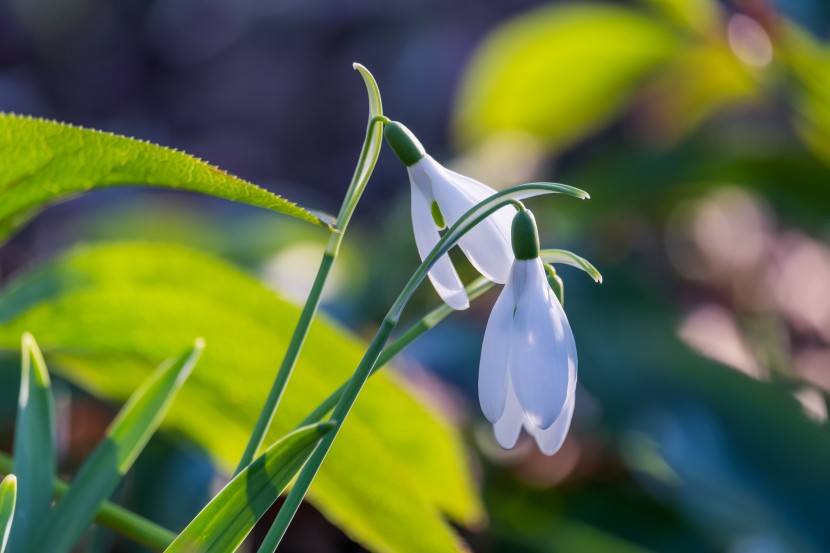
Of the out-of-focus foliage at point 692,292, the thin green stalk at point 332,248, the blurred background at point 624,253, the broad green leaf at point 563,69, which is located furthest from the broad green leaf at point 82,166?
the broad green leaf at point 563,69

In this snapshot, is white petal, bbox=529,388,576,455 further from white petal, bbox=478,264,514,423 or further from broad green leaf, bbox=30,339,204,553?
broad green leaf, bbox=30,339,204,553

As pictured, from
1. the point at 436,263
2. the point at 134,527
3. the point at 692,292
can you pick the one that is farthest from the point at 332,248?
the point at 692,292

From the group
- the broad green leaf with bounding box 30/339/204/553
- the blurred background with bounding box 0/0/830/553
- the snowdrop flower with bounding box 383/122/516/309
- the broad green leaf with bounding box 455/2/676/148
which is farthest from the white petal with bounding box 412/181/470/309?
the broad green leaf with bounding box 455/2/676/148

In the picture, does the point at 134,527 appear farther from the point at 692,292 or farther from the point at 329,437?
the point at 692,292

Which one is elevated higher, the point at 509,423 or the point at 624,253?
the point at 624,253

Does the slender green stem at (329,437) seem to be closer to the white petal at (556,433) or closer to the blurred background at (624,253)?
the white petal at (556,433)

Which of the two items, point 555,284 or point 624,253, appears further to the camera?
point 624,253
